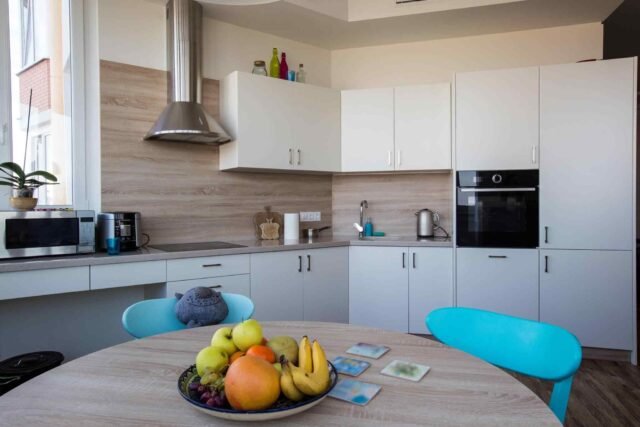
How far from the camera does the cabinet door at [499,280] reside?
3088mm

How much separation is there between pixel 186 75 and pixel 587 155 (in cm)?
286

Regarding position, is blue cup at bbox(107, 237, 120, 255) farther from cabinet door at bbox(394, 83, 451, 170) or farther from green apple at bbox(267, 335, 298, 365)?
cabinet door at bbox(394, 83, 451, 170)

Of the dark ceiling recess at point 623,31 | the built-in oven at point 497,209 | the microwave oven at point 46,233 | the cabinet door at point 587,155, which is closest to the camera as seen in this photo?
the microwave oven at point 46,233

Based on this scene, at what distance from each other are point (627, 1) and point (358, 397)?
413 cm

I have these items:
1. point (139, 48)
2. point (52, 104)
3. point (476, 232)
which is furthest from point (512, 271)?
point (52, 104)

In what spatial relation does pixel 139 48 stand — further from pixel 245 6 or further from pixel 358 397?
pixel 358 397

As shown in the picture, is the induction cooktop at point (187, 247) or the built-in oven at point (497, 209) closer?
the induction cooktop at point (187, 247)

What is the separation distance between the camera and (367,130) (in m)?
3.58

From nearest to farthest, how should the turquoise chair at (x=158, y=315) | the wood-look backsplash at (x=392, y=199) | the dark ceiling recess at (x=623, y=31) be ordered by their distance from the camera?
the turquoise chair at (x=158, y=315)
the dark ceiling recess at (x=623, y=31)
the wood-look backsplash at (x=392, y=199)

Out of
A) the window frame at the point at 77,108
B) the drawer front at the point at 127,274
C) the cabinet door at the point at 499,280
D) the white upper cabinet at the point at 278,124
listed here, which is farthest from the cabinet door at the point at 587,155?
the window frame at the point at 77,108

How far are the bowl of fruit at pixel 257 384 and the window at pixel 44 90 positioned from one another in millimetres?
2449

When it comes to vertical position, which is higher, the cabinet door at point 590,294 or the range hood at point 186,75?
the range hood at point 186,75

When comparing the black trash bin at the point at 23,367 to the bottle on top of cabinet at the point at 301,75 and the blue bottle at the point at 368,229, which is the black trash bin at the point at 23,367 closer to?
the blue bottle at the point at 368,229

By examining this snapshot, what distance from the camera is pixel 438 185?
12.4 feet
